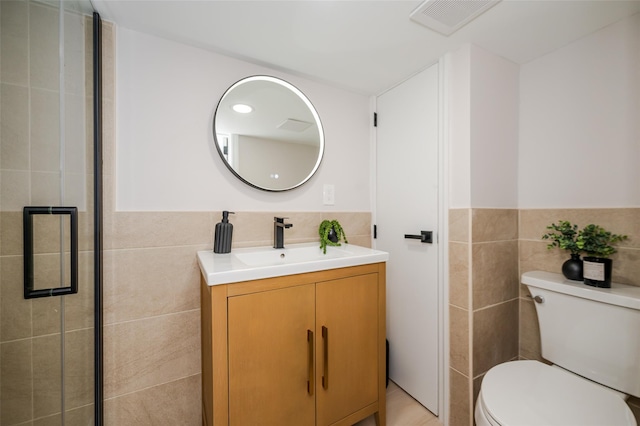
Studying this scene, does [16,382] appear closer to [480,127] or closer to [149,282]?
[149,282]

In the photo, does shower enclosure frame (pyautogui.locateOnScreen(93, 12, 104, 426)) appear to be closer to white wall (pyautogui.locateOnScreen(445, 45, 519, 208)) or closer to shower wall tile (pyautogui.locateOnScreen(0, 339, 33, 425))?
shower wall tile (pyautogui.locateOnScreen(0, 339, 33, 425))

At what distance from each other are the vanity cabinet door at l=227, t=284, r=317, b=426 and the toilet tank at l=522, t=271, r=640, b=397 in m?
1.13

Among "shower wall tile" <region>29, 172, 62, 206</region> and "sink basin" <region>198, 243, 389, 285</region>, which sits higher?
"shower wall tile" <region>29, 172, 62, 206</region>

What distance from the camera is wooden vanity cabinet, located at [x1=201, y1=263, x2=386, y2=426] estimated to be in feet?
3.15

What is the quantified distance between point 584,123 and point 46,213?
2249mm

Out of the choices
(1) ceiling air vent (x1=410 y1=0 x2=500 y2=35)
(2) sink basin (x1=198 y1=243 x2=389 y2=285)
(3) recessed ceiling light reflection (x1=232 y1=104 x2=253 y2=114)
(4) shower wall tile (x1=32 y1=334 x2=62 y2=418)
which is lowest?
(4) shower wall tile (x1=32 y1=334 x2=62 y2=418)

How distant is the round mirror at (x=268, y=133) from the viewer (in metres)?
1.44

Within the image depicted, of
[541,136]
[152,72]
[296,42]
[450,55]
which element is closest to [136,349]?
[152,72]

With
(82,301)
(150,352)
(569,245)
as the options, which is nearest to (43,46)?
(82,301)

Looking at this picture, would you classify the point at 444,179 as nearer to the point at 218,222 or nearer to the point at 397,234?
the point at 397,234

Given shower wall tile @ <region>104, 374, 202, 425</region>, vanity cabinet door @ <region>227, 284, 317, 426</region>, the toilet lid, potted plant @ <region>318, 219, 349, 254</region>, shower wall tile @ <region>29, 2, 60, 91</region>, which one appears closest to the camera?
shower wall tile @ <region>29, 2, 60, 91</region>

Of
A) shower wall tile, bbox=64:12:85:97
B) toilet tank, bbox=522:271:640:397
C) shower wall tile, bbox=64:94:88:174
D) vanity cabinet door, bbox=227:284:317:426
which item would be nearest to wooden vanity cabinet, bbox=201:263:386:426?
vanity cabinet door, bbox=227:284:317:426

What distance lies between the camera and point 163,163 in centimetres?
129

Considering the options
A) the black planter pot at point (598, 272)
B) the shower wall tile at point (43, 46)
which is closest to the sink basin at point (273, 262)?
the shower wall tile at point (43, 46)
